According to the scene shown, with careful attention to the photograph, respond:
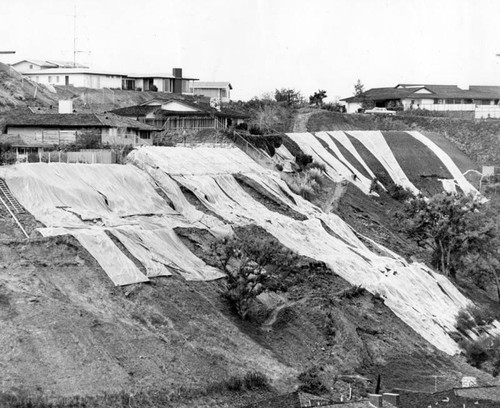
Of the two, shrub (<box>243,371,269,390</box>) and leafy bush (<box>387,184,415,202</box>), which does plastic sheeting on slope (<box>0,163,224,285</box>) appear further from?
leafy bush (<box>387,184,415,202</box>)

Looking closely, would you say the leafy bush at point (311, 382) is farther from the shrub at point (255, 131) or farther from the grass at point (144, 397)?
the shrub at point (255, 131)

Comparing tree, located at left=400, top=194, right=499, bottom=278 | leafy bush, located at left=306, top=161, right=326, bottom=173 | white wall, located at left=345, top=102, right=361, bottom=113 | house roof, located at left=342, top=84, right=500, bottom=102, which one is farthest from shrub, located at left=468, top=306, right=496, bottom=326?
white wall, located at left=345, top=102, right=361, bottom=113

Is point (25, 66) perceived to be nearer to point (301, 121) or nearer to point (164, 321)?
point (301, 121)

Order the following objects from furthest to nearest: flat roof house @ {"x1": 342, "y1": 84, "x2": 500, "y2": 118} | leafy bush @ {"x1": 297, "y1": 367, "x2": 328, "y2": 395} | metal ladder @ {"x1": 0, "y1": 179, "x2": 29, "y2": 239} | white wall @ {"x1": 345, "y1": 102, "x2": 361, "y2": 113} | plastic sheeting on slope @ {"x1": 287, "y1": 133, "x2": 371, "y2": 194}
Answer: white wall @ {"x1": 345, "y1": 102, "x2": 361, "y2": 113} → flat roof house @ {"x1": 342, "y1": 84, "x2": 500, "y2": 118} → plastic sheeting on slope @ {"x1": 287, "y1": 133, "x2": 371, "y2": 194} → metal ladder @ {"x1": 0, "y1": 179, "x2": 29, "y2": 239} → leafy bush @ {"x1": 297, "y1": 367, "x2": 328, "y2": 395}

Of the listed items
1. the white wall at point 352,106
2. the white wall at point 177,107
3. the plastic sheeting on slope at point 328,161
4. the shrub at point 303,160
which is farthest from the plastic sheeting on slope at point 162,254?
the white wall at point 352,106

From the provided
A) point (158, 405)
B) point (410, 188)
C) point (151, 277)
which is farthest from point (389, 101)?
point (158, 405)

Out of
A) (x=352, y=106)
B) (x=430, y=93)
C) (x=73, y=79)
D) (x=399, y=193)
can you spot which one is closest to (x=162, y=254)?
(x=399, y=193)

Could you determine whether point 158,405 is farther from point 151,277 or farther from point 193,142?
point 193,142
